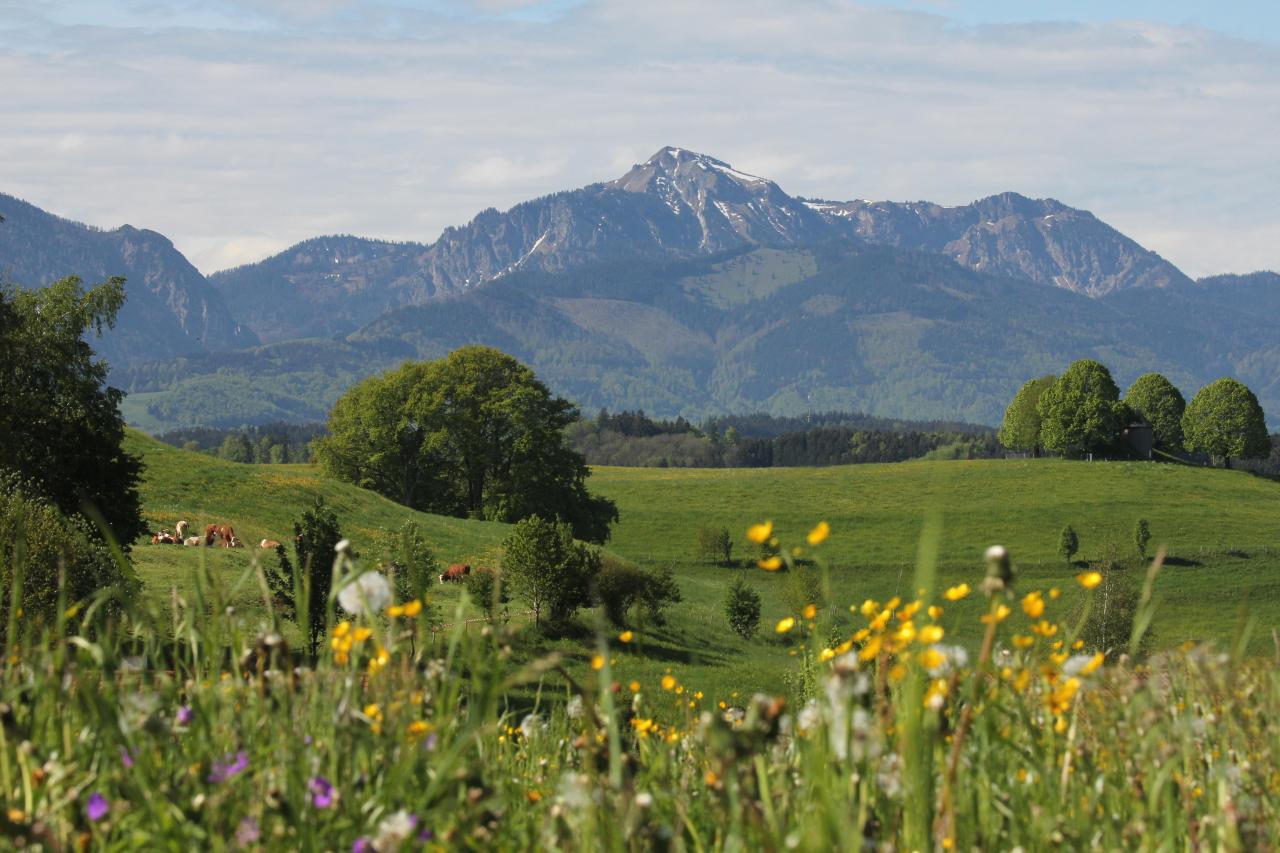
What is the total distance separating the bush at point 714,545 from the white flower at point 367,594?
80440mm

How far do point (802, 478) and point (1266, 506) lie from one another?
39.8 metres

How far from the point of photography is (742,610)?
49.1m

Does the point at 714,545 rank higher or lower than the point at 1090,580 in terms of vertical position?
lower

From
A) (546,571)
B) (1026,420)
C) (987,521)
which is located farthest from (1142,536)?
(546,571)

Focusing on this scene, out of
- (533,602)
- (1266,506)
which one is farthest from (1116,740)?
(1266,506)

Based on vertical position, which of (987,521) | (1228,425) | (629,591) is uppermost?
(1228,425)

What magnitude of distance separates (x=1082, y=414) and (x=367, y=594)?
411 feet

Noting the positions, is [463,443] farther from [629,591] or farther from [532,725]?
[532,725]

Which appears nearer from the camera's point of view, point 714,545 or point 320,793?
point 320,793

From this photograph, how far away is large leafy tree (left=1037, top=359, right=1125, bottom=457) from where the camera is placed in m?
121

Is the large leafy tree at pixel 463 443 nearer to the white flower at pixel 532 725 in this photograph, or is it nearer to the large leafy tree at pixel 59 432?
the large leafy tree at pixel 59 432

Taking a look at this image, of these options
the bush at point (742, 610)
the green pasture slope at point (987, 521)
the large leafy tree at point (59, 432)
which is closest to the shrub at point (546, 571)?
the large leafy tree at point (59, 432)

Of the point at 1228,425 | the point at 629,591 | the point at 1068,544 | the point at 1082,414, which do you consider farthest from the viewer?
the point at 1228,425

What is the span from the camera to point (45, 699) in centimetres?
366
